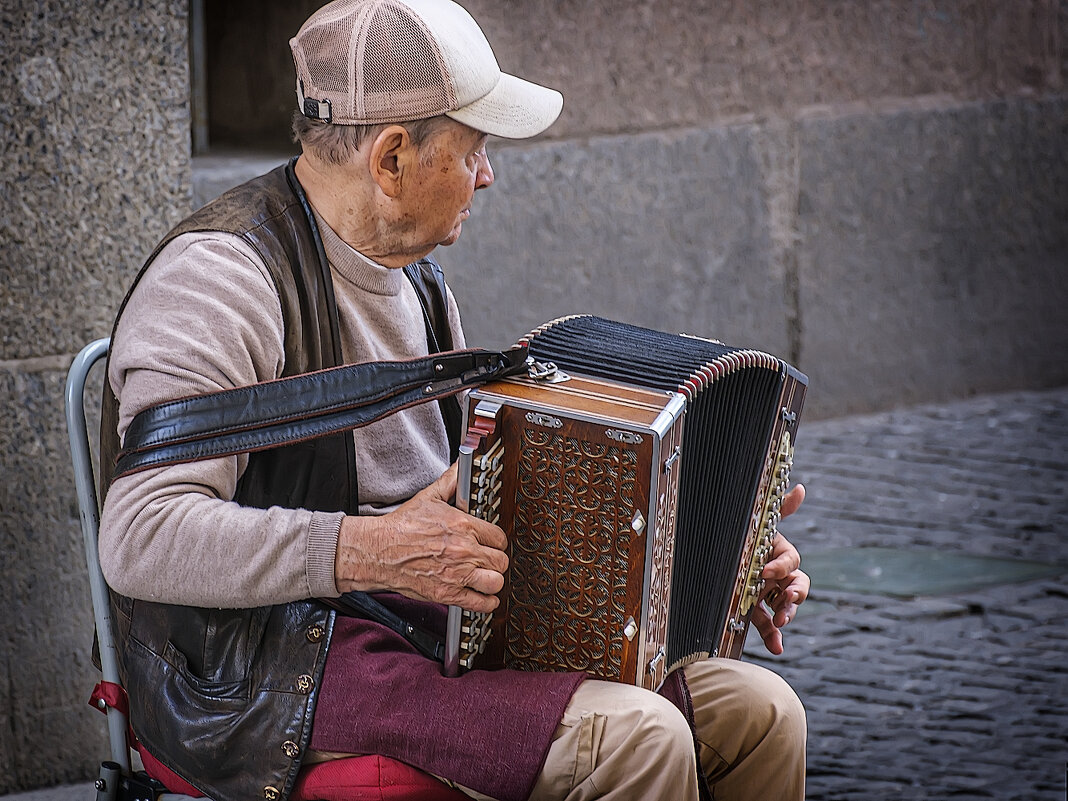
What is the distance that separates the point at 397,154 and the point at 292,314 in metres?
0.28

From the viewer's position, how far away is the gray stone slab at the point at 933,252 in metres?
5.44

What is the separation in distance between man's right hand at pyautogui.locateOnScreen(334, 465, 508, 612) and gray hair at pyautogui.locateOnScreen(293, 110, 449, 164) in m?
0.53

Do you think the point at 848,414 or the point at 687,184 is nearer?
the point at 687,184

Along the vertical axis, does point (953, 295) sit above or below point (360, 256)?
below

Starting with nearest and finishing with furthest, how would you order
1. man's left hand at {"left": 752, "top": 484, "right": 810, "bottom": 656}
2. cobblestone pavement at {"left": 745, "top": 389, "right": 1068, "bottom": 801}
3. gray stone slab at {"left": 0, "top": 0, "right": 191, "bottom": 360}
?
man's left hand at {"left": 752, "top": 484, "right": 810, "bottom": 656}, gray stone slab at {"left": 0, "top": 0, "right": 191, "bottom": 360}, cobblestone pavement at {"left": 745, "top": 389, "right": 1068, "bottom": 801}

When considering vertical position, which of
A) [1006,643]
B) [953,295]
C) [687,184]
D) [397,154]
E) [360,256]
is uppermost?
[397,154]

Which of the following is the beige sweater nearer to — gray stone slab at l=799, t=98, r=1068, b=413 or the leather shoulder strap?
the leather shoulder strap

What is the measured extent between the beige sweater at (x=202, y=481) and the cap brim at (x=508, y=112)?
378 mm

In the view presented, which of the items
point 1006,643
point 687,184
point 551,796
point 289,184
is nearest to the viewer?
point 551,796

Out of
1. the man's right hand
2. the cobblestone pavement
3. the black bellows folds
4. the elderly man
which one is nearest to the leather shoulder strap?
the elderly man

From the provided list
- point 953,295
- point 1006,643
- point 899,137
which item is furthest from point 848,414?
point 1006,643

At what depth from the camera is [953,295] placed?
18.8 ft

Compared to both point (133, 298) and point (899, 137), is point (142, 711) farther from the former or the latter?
point (899, 137)

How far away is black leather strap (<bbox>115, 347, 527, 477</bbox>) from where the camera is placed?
1.88 meters
